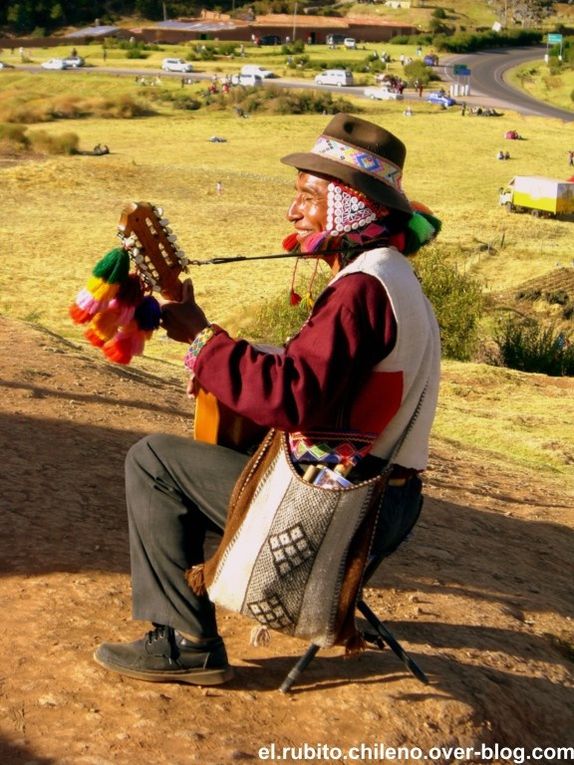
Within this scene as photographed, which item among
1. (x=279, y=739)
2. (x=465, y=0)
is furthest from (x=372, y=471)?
(x=465, y=0)

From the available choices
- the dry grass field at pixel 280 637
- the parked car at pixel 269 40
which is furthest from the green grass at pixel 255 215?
the parked car at pixel 269 40

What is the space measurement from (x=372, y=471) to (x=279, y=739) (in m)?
0.84

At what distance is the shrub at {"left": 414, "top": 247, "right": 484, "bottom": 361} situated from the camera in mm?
18594

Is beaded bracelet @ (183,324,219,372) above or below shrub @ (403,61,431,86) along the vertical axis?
above

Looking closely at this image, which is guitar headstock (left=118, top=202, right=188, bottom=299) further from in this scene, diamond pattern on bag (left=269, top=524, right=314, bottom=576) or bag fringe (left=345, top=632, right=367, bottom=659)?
bag fringe (left=345, top=632, right=367, bottom=659)

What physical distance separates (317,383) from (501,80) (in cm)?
8017

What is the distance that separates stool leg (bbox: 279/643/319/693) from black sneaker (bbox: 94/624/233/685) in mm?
181

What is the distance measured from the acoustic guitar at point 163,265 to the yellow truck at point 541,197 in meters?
31.6

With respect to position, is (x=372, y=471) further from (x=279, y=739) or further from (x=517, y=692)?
(x=517, y=692)

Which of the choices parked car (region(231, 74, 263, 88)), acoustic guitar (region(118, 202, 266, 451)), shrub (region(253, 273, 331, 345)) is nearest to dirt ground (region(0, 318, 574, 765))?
acoustic guitar (region(118, 202, 266, 451))

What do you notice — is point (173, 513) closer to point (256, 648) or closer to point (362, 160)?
point (256, 648)

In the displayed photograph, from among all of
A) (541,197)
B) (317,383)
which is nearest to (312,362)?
(317,383)

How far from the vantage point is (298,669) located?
404 cm

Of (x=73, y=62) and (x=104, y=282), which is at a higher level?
(x=104, y=282)
